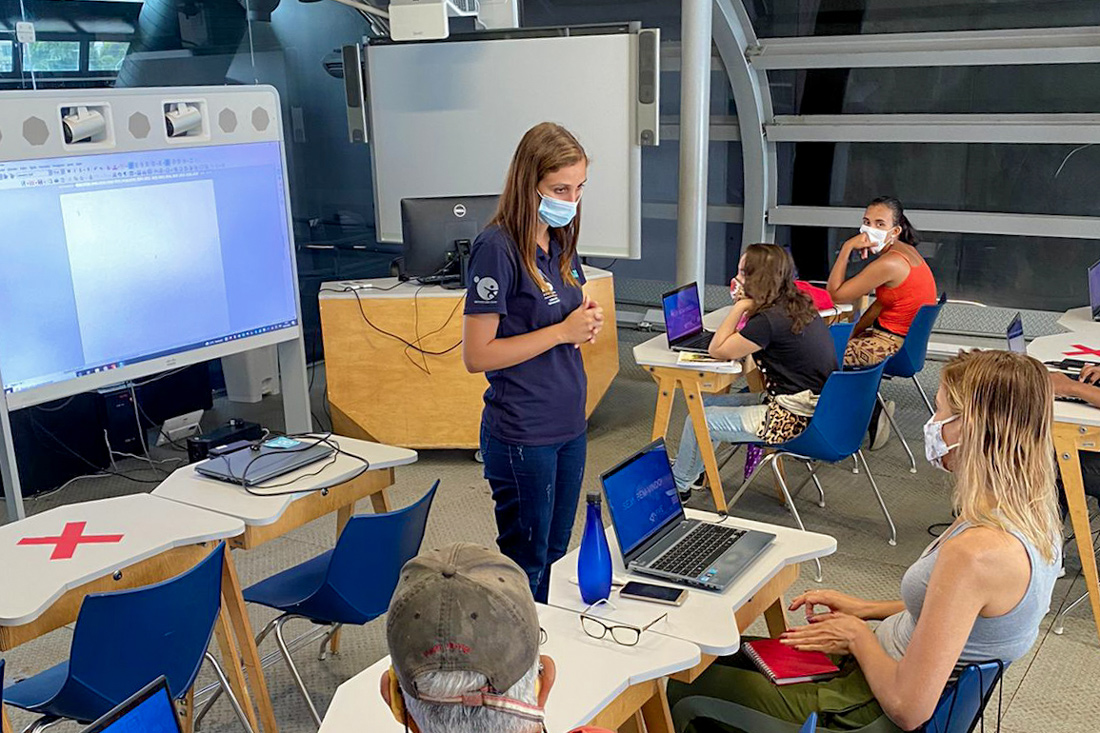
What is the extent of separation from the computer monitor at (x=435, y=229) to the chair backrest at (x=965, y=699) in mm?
3702

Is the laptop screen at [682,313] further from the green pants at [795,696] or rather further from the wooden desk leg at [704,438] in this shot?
the green pants at [795,696]

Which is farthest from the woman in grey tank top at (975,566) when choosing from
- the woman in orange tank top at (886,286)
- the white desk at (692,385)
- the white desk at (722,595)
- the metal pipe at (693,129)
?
the metal pipe at (693,129)

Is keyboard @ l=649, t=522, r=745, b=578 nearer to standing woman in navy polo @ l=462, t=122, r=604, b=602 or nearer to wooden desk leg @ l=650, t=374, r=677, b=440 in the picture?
standing woman in navy polo @ l=462, t=122, r=604, b=602

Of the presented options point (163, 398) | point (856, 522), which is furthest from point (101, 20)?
point (856, 522)

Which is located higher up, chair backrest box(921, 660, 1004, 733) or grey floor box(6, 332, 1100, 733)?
chair backrest box(921, 660, 1004, 733)

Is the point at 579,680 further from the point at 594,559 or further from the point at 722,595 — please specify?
the point at 722,595

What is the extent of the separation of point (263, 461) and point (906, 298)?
3.49 m

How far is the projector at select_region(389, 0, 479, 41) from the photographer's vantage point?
528 centimetres

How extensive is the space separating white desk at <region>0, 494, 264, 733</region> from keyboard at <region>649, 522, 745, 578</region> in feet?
3.82

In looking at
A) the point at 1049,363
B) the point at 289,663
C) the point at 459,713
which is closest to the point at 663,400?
the point at 1049,363

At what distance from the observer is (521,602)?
130 centimetres

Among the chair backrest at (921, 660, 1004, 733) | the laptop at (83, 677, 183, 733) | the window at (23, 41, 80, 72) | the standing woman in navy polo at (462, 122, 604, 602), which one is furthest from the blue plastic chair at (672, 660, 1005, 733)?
the window at (23, 41, 80, 72)

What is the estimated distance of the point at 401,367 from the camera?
5227 mm

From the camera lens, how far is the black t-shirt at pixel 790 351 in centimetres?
414
